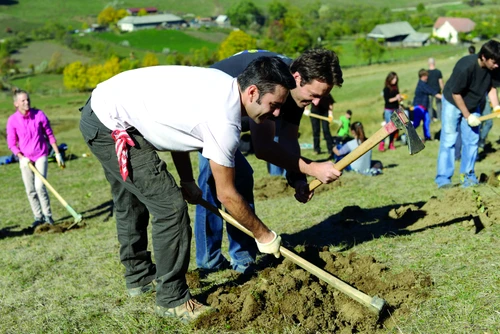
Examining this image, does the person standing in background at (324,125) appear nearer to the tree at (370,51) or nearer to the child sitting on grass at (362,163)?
the child sitting on grass at (362,163)

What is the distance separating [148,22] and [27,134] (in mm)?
111414

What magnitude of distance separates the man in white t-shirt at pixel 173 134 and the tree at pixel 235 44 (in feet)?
247

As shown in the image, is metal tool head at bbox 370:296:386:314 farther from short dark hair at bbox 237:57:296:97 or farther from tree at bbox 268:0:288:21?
tree at bbox 268:0:288:21

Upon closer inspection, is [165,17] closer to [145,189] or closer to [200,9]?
[200,9]

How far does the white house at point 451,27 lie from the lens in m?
93.1

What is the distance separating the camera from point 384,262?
5539 mm

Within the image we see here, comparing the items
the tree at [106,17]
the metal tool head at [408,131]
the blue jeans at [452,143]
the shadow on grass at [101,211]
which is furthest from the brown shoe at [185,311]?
the tree at [106,17]

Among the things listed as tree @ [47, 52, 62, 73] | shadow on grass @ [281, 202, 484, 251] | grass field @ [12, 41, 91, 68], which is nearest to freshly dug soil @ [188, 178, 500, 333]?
shadow on grass @ [281, 202, 484, 251]

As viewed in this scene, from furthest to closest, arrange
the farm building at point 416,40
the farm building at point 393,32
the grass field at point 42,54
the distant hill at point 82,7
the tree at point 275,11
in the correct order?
the tree at point 275,11
the distant hill at point 82,7
the farm building at point 393,32
the farm building at point 416,40
the grass field at point 42,54

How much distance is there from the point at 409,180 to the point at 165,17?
373 ft

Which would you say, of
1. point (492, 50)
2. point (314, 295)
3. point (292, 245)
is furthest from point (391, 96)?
point (314, 295)

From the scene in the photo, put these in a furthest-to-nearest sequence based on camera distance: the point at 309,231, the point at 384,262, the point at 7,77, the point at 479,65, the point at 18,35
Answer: the point at 18,35
the point at 7,77
the point at 479,65
the point at 309,231
the point at 384,262

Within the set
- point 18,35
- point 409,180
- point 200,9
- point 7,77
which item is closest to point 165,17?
point 200,9

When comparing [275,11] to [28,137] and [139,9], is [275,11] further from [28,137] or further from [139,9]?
[28,137]
